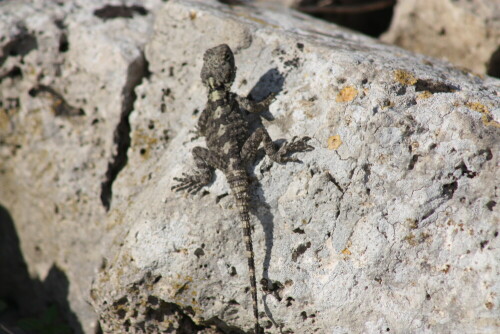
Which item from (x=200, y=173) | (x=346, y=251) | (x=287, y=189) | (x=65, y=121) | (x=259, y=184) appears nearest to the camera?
(x=346, y=251)

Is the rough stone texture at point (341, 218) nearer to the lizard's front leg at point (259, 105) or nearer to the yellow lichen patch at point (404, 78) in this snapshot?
the yellow lichen patch at point (404, 78)

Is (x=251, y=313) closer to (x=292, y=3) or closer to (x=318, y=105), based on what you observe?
(x=318, y=105)

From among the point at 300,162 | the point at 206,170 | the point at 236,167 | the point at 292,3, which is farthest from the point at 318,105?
the point at 292,3

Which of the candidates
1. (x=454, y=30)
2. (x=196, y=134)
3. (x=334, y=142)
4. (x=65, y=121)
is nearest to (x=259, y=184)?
(x=334, y=142)

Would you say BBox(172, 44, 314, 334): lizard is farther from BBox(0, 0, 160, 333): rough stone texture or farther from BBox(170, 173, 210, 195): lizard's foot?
BBox(0, 0, 160, 333): rough stone texture

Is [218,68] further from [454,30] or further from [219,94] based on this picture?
[454,30]

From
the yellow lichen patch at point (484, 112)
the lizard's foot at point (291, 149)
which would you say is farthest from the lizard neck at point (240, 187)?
the yellow lichen patch at point (484, 112)

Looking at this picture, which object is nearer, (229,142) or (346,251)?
(346,251)
